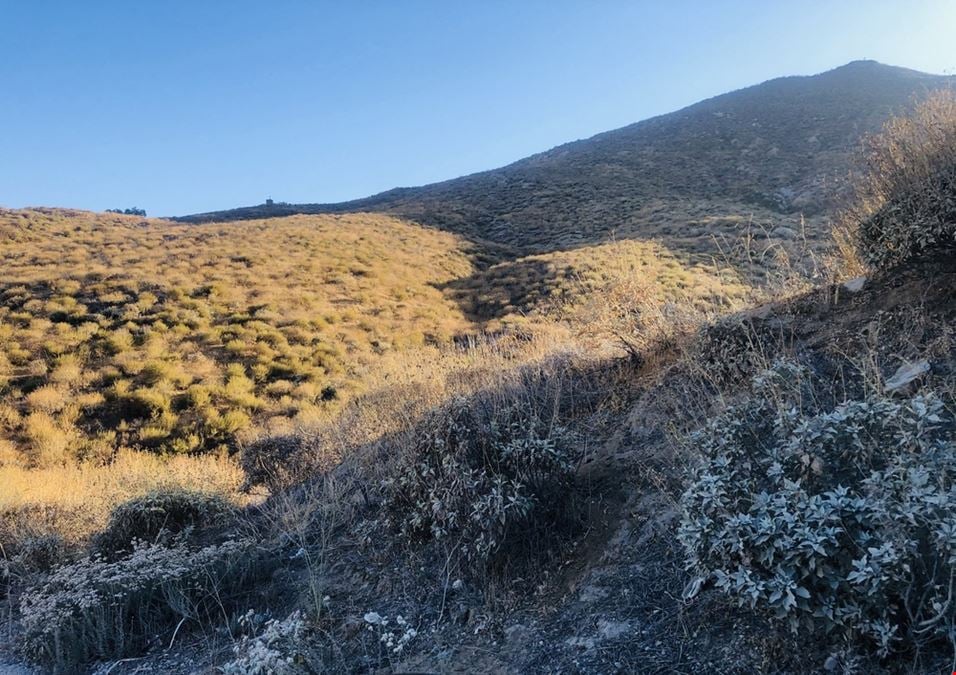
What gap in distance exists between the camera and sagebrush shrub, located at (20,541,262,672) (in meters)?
3.93

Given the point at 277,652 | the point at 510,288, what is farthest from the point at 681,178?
the point at 277,652

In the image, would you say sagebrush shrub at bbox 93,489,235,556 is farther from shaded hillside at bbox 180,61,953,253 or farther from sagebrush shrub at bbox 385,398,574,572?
shaded hillside at bbox 180,61,953,253

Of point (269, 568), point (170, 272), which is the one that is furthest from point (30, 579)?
point (170, 272)

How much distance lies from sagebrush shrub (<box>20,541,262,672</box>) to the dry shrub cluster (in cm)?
551

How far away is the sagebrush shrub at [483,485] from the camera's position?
366 centimetres

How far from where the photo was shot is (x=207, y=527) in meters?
5.73

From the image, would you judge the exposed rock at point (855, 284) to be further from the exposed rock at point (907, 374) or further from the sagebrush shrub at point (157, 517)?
the sagebrush shrub at point (157, 517)

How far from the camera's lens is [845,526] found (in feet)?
7.82

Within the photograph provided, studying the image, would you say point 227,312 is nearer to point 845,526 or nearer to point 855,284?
point 855,284

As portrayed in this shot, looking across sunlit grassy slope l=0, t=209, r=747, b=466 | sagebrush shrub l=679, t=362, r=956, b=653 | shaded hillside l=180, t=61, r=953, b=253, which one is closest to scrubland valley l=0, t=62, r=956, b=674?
sagebrush shrub l=679, t=362, r=956, b=653

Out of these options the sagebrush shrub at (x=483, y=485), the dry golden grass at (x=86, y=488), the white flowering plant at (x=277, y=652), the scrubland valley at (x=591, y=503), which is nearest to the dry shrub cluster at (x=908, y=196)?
the scrubland valley at (x=591, y=503)

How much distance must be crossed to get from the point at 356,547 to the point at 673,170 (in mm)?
40068

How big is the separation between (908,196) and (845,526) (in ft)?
10.9

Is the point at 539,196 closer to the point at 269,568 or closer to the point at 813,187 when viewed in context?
the point at 813,187
